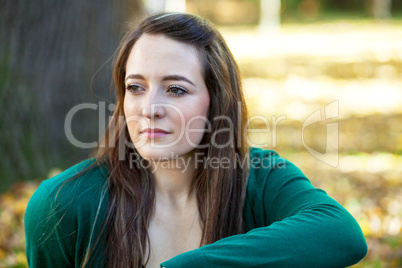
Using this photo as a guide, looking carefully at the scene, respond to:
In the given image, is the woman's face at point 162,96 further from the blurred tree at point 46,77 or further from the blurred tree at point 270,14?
the blurred tree at point 270,14

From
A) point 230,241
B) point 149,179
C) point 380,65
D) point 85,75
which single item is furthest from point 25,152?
point 380,65

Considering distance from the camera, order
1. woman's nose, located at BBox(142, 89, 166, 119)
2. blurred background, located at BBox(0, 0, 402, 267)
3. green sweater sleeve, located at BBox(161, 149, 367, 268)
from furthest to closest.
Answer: blurred background, located at BBox(0, 0, 402, 267) → woman's nose, located at BBox(142, 89, 166, 119) → green sweater sleeve, located at BBox(161, 149, 367, 268)

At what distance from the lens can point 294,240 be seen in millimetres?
1852

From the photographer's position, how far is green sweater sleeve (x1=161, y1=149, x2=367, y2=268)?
1.80 meters

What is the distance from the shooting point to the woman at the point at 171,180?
7.07 ft

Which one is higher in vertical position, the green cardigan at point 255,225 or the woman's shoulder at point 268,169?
Result: the woman's shoulder at point 268,169

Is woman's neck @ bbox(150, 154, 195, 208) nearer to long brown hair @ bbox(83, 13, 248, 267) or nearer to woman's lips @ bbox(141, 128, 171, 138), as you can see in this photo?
long brown hair @ bbox(83, 13, 248, 267)

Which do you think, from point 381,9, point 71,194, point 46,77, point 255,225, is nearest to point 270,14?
point 381,9

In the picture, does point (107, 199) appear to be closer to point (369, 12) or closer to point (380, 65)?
point (380, 65)

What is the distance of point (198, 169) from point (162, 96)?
46 cm

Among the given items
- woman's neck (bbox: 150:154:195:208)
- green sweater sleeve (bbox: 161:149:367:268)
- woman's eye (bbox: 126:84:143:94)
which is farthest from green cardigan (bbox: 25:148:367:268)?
woman's eye (bbox: 126:84:143:94)

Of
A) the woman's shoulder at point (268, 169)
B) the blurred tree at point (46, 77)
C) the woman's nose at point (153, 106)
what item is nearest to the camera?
the woman's nose at point (153, 106)

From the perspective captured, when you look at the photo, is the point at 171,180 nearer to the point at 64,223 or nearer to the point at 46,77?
the point at 64,223

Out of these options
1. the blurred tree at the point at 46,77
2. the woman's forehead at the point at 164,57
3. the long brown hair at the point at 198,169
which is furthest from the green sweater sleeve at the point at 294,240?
the blurred tree at the point at 46,77
